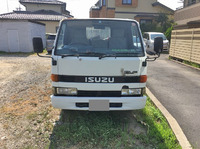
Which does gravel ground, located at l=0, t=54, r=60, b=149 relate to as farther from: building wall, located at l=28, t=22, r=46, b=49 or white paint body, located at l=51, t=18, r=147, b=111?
building wall, located at l=28, t=22, r=46, b=49

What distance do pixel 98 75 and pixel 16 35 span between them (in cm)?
1394

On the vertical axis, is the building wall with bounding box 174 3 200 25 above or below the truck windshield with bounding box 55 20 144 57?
above

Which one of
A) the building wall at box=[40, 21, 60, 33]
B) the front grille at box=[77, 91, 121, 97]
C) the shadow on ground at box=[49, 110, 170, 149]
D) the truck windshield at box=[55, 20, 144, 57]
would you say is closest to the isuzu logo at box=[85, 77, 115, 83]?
the front grille at box=[77, 91, 121, 97]

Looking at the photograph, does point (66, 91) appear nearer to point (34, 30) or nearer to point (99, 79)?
point (99, 79)

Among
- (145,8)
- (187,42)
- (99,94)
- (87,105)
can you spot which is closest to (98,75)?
(99,94)

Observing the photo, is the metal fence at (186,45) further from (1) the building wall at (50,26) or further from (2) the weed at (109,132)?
(1) the building wall at (50,26)

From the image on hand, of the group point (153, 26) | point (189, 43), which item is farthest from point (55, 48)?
point (153, 26)

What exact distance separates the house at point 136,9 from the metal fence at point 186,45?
16564 millimetres

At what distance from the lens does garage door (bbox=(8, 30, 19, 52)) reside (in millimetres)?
14562

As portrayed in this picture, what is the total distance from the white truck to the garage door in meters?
13.0

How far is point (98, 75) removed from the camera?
299cm

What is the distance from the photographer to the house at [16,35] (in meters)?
14.4

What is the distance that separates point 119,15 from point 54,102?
85.2 feet

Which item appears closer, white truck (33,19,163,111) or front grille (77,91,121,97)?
white truck (33,19,163,111)
